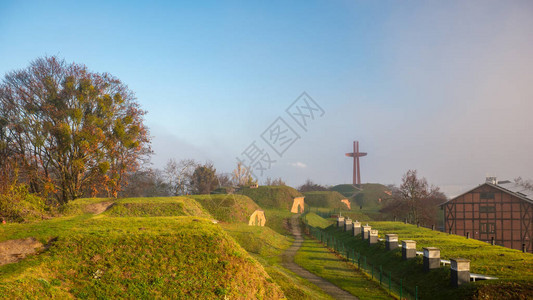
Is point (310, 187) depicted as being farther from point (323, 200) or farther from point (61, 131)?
point (61, 131)

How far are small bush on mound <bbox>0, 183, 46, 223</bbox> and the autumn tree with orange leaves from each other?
8.45 m

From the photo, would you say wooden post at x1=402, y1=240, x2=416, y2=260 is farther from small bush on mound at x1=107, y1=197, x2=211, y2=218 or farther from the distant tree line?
the distant tree line

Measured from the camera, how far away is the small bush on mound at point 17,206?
2416cm

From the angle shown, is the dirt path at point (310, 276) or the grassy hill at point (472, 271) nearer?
the grassy hill at point (472, 271)

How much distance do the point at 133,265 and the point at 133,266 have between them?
0.07 metres

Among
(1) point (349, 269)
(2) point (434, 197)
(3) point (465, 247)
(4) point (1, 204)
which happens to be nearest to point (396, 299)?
(1) point (349, 269)

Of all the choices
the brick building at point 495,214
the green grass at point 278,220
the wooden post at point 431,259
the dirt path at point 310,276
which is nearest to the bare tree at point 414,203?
the brick building at point 495,214

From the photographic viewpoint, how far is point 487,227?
53.4 metres

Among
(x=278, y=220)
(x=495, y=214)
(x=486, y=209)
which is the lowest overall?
(x=278, y=220)

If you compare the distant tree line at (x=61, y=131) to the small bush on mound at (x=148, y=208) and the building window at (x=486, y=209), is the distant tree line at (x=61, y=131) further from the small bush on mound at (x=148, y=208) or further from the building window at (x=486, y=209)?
the building window at (x=486, y=209)

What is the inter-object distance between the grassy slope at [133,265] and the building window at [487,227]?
159 ft

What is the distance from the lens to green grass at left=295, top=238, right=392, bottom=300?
76.6ft

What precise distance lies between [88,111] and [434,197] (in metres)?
80.5

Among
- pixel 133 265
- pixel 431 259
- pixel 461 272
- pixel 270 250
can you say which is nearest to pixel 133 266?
pixel 133 265
